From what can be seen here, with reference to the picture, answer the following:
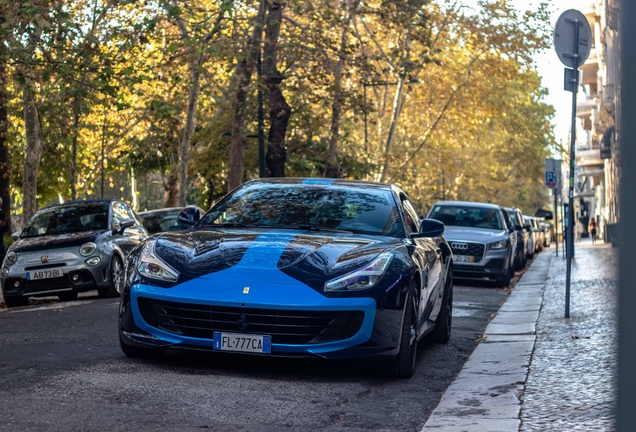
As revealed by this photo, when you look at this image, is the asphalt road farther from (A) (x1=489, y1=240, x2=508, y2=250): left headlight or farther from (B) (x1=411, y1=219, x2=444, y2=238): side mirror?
(A) (x1=489, y1=240, x2=508, y2=250): left headlight

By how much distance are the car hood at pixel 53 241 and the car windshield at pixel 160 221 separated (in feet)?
16.5

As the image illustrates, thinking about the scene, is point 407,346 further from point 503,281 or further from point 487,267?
point 503,281

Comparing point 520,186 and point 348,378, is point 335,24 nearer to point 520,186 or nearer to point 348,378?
point 348,378

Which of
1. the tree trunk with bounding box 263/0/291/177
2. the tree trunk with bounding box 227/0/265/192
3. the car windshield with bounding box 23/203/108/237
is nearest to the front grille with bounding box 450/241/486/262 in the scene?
the tree trunk with bounding box 227/0/265/192

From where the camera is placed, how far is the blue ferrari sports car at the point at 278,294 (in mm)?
6422

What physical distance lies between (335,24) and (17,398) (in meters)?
19.2

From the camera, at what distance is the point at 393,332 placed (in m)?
6.63

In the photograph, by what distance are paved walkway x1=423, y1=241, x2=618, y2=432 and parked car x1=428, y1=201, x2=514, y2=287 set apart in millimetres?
7305

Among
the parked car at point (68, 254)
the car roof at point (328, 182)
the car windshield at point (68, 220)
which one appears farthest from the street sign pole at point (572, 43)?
the car windshield at point (68, 220)

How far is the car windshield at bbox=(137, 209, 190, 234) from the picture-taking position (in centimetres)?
2111

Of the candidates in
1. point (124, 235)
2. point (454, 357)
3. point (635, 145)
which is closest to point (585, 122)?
point (124, 235)

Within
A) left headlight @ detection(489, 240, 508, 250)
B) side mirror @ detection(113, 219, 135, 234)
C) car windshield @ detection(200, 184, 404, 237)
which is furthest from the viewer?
left headlight @ detection(489, 240, 508, 250)

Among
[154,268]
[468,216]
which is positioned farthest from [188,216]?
[468,216]

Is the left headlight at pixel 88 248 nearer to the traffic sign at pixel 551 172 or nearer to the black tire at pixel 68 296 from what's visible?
the black tire at pixel 68 296
